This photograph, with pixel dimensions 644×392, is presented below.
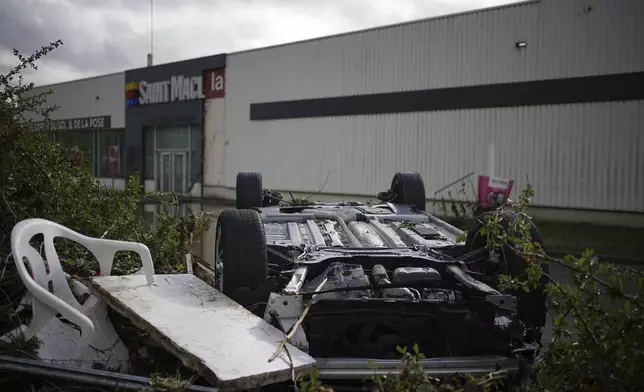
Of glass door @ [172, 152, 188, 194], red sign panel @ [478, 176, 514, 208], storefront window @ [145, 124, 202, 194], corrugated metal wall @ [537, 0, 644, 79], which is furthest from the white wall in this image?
corrugated metal wall @ [537, 0, 644, 79]

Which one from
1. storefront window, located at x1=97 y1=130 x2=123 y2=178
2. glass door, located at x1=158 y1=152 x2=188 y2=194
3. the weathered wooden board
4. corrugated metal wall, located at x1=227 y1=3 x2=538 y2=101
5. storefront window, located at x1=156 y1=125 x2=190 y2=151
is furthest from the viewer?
storefront window, located at x1=97 y1=130 x2=123 y2=178

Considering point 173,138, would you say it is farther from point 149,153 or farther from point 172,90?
point 172,90

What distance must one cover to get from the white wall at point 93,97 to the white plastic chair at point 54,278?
27.1 metres

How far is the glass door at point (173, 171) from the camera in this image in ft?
87.3

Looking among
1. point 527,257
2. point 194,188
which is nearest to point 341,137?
point 194,188

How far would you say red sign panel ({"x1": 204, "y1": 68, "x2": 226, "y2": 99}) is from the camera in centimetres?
2445

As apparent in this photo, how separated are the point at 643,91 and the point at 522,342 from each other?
39.6ft

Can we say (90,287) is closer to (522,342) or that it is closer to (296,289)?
(296,289)

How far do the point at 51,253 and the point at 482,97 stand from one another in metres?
14.3

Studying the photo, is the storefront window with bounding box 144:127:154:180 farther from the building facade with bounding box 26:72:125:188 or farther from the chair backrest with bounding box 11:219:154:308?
the chair backrest with bounding box 11:219:154:308

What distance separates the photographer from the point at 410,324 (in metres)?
3.43

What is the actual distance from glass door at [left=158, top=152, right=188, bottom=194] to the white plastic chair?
23.0m

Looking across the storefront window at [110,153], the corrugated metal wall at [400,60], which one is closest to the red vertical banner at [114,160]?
the storefront window at [110,153]

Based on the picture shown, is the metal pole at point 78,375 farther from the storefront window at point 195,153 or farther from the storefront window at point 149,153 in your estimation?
the storefront window at point 149,153
